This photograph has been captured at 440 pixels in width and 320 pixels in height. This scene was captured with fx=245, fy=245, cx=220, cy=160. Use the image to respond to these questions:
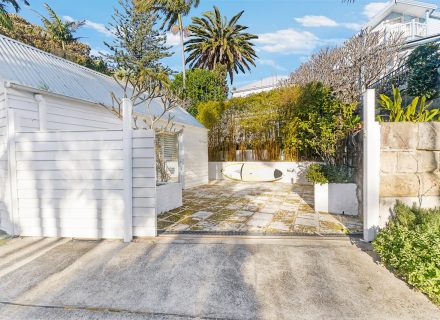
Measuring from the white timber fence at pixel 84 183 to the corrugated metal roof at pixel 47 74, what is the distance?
1554 millimetres

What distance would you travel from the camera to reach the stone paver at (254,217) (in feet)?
13.1

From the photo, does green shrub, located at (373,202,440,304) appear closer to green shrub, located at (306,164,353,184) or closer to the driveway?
the driveway

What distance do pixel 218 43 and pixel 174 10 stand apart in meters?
4.08

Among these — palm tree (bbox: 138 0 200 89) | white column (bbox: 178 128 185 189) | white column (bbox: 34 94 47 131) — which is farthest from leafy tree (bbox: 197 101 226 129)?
palm tree (bbox: 138 0 200 89)

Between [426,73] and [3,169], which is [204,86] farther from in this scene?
[3,169]

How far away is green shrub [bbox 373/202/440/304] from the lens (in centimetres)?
207

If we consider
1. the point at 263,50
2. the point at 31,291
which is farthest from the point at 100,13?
the point at 31,291

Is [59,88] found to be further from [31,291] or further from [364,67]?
[364,67]

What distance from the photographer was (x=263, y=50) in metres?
19.3

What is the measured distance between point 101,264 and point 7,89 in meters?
3.43

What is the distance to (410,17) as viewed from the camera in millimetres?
17875

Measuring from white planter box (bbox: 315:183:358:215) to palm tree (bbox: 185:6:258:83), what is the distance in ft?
49.8

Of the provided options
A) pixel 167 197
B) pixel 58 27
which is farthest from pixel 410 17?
pixel 58 27

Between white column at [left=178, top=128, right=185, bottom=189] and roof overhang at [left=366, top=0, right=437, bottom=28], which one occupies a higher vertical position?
roof overhang at [left=366, top=0, right=437, bottom=28]
